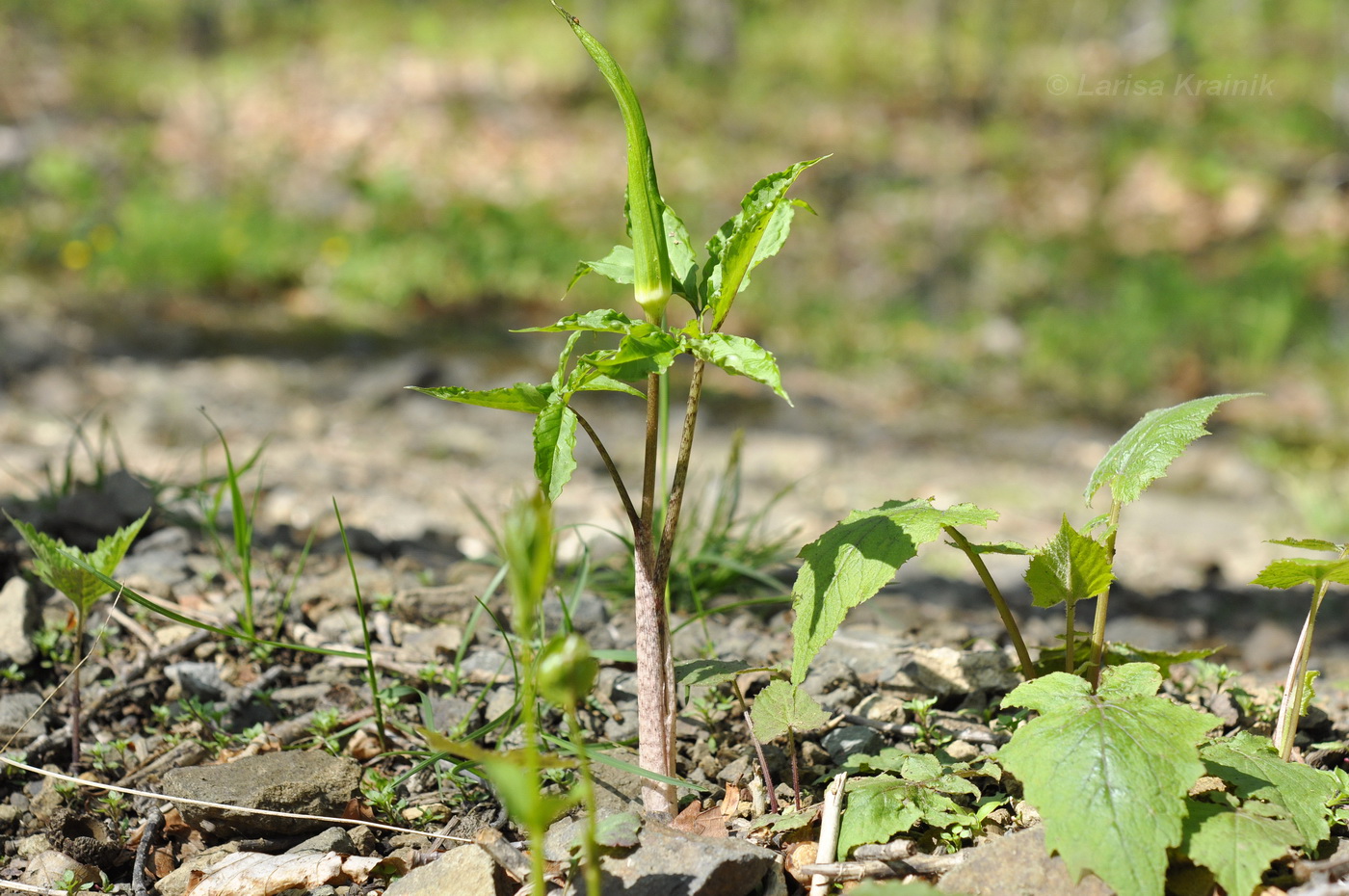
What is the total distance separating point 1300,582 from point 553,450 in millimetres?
→ 981

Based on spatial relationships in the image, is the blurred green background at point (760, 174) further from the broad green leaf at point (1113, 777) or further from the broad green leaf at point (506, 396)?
the broad green leaf at point (506, 396)

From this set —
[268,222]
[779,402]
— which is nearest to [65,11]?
[268,222]

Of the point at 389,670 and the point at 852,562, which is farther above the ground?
the point at 852,562

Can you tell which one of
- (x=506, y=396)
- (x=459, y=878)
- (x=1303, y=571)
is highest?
(x=506, y=396)

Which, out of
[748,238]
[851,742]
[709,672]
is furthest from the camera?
[851,742]

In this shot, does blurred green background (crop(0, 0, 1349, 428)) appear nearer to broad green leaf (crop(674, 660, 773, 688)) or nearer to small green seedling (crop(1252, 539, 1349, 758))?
small green seedling (crop(1252, 539, 1349, 758))

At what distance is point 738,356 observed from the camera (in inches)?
41.2

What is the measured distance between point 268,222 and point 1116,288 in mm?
6665

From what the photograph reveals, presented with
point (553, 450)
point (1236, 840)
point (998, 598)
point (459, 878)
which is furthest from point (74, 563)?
point (1236, 840)

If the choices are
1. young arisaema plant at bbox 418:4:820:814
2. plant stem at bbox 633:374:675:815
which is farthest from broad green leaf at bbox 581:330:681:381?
plant stem at bbox 633:374:675:815

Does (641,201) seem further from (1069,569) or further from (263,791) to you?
(263,791)

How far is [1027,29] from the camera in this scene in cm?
1775

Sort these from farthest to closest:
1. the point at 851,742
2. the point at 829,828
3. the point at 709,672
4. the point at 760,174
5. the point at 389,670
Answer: the point at 760,174, the point at 389,670, the point at 851,742, the point at 709,672, the point at 829,828

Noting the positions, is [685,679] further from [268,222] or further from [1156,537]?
[268,222]
